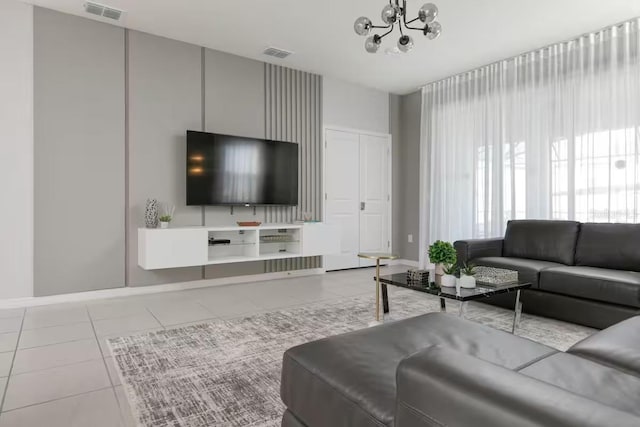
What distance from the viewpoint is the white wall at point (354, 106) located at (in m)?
5.57

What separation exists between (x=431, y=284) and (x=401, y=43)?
1.75 meters

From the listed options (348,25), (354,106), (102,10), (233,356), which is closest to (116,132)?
(102,10)

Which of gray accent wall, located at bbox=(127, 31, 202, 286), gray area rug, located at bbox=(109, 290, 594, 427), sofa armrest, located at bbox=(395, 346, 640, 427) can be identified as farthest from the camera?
gray accent wall, located at bbox=(127, 31, 202, 286)

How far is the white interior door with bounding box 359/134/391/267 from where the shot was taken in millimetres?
5996

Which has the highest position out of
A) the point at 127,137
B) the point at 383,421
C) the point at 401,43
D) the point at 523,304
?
the point at 401,43

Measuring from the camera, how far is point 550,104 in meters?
4.35

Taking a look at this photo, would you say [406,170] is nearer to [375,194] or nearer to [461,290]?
[375,194]

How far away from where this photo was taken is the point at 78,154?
12.4 ft

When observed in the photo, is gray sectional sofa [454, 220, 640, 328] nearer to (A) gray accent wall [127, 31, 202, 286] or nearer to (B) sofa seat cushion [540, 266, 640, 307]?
(B) sofa seat cushion [540, 266, 640, 307]

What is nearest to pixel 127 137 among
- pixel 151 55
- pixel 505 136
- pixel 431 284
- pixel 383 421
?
pixel 151 55

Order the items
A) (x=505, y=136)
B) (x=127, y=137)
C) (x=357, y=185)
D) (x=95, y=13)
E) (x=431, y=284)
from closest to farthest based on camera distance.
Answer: (x=431, y=284), (x=95, y=13), (x=127, y=137), (x=505, y=136), (x=357, y=185)

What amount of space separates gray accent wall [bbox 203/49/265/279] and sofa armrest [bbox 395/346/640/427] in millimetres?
3984

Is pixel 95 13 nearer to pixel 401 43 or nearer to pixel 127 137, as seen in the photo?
pixel 127 137

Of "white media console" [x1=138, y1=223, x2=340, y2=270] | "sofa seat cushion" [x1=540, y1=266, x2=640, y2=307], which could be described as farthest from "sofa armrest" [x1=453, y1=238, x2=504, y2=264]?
"white media console" [x1=138, y1=223, x2=340, y2=270]
